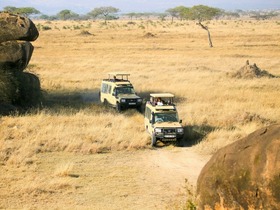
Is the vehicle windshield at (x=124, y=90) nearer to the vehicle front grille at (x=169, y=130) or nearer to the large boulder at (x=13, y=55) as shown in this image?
the large boulder at (x=13, y=55)

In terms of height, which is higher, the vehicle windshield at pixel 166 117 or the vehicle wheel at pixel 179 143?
the vehicle windshield at pixel 166 117

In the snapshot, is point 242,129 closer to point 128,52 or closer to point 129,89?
point 129,89

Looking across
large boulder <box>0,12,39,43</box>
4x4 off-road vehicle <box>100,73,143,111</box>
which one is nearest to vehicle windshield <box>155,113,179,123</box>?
4x4 off-road vehicle <box>100,73,143,111</box>

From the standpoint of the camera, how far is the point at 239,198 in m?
8.15

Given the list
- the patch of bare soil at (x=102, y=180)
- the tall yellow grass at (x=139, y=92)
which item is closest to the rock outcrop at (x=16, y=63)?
the tall yellow grass at (x=139, y=92)

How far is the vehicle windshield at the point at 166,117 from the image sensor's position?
67.7 feet

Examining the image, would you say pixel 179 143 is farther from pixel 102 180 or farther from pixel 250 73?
pixel 250 73

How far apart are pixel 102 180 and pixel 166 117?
5.88m

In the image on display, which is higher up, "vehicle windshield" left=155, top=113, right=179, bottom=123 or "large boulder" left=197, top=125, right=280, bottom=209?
"large boulder" left=197, top=125, right=280, bottom=209

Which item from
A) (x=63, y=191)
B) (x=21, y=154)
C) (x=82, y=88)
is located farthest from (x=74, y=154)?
(x=82, y=88)

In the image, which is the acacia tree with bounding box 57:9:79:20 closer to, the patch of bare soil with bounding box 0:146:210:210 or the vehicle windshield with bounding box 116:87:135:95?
the vehicle windshield with bounding box 116:87:135:95

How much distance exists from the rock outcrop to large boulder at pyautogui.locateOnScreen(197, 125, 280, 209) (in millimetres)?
18386

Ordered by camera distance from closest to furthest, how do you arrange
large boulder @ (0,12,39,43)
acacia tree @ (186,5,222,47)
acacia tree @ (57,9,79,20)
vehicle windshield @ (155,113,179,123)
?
vehicle windshield @ (155,113,179,123) → large boulder @ (0,12,39,43) → acacia tree @ (186,5,222,47) → acacia tree @ (57,9,79,20)

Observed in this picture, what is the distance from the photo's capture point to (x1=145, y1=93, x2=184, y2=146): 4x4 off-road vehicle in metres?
19.8
